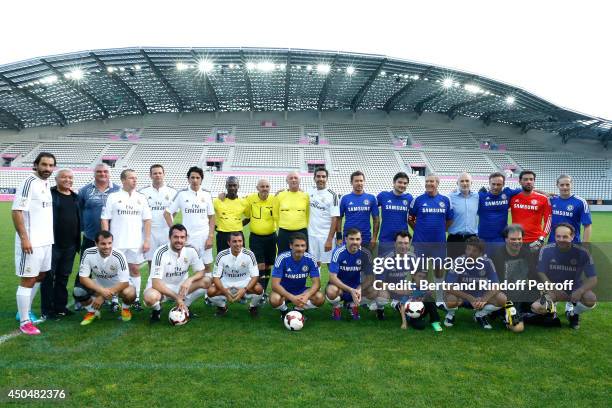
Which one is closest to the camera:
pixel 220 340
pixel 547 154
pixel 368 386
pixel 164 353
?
pixel 368 386

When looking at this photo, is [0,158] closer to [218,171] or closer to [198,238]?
[218,171]

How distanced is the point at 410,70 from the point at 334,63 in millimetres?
5235

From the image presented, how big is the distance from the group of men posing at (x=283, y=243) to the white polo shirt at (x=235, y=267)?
0.01 meters

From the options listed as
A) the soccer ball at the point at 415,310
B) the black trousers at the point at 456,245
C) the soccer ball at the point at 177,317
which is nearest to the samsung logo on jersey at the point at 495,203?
the black trousers at the point at 456,245

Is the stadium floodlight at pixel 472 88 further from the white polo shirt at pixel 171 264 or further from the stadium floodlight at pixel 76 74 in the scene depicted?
the white polo shirt at pixel 171 264

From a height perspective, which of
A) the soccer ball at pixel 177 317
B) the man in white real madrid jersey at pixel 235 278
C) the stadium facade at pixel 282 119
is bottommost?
the soccer ball at pixel 177 317

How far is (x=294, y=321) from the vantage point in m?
4.47

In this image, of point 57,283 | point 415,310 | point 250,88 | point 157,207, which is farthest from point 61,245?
point 250,88

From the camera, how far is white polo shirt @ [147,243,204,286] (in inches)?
190

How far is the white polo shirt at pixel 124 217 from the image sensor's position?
201 inches

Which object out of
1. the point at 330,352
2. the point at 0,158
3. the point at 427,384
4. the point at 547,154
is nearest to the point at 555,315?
the point at 427,384

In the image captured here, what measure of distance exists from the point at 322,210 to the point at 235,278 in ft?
5.51

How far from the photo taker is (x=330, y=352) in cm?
386

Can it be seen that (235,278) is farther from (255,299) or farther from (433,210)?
(433,210)
